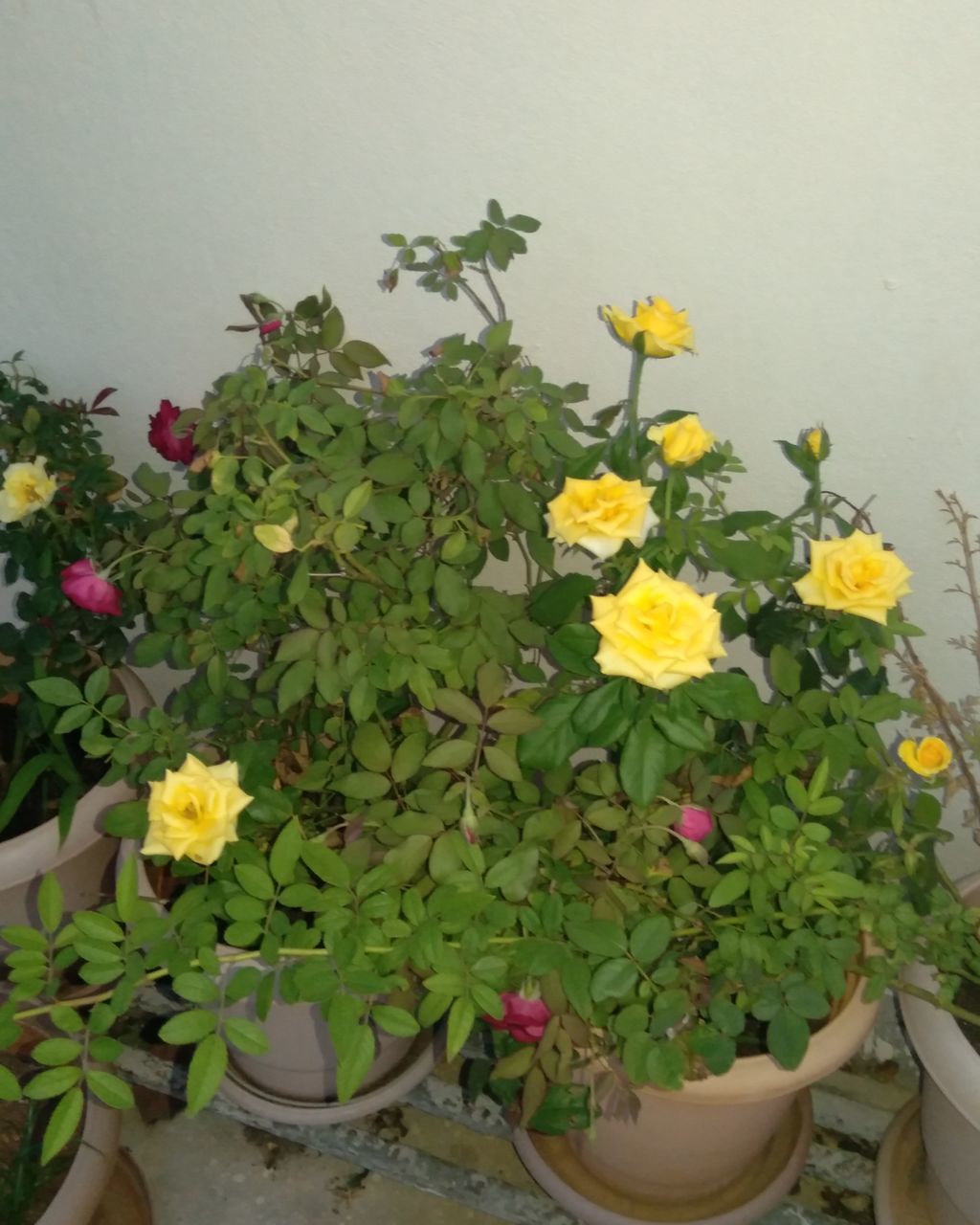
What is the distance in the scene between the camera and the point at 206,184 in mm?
1019

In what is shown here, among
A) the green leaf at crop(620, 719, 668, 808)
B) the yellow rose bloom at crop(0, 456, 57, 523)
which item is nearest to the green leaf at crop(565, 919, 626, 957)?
the green leaf at crop(620, 719, 668, 808)

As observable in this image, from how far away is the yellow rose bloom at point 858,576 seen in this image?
2.53 ft

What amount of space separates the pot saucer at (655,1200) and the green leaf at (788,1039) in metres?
0.44

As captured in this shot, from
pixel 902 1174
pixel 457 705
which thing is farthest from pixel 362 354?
pixel 902 1174

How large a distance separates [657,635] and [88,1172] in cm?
80

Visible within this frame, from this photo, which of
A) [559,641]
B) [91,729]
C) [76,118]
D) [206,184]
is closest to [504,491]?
[559,641]

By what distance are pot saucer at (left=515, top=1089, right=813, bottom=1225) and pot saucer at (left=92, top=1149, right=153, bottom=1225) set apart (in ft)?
1.44

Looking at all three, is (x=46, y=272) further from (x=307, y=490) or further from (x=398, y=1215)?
(x=398, y=1215)

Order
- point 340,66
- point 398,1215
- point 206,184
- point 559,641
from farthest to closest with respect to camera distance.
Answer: point 398,1215 < point 206,184 < point 340,66 < point 559,641

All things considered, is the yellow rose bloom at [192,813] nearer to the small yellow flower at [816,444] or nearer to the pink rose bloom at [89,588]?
the pink rose bloom at [89,588]

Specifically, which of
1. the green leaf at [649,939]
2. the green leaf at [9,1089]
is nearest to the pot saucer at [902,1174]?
the green leaf at [649,939]

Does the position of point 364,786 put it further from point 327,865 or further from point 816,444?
point 816,444

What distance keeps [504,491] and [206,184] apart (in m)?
0.51

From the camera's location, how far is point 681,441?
2.55 feet
